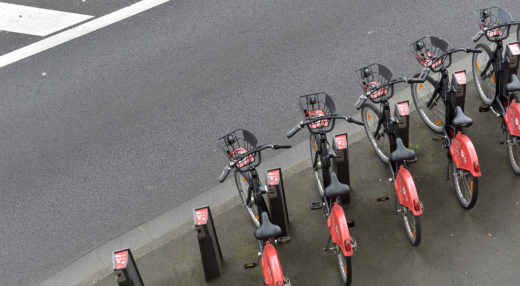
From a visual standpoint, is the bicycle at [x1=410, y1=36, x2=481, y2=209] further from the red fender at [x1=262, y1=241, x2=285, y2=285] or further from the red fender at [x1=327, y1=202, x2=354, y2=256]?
the red fender at [x1=262, y1=241, x2=285, y2=285]

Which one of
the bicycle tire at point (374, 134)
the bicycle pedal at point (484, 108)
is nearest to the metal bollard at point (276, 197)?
the bicycle tire at point (374, 134)

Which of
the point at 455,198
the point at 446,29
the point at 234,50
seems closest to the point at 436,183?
the point at 455,198

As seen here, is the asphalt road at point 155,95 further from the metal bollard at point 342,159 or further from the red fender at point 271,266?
the red fender at point 271,266

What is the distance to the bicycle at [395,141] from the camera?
6.12m

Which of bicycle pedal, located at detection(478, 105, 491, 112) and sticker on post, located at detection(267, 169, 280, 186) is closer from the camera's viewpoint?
sticker on post, located at detection(267, 169, 280, 186)

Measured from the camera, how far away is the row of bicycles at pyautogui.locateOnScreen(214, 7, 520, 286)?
588 centimetres

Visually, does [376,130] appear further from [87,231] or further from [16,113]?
[16,113]

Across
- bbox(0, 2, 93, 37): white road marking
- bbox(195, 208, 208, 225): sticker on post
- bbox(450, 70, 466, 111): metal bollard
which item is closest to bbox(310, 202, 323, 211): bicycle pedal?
bbox(195, 208, 208, 225): sticker on post

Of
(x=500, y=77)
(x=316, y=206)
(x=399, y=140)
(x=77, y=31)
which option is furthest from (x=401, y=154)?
(x=77, y=31)

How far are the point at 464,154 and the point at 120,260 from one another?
3.79 m

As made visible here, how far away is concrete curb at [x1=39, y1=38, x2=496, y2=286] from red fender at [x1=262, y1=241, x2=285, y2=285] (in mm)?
1604

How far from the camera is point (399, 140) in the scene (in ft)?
20.4

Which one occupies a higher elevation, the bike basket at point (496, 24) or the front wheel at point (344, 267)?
the bike basket at point (496, 24)

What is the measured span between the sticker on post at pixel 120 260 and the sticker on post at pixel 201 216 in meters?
0.77
